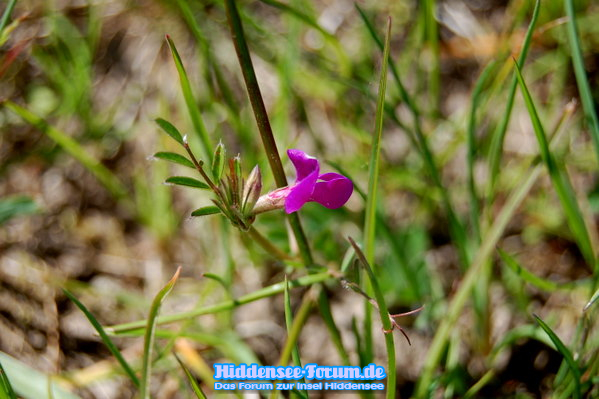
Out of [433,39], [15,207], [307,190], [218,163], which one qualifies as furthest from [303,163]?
[15,207]

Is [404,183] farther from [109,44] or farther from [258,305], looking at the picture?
[109,44]

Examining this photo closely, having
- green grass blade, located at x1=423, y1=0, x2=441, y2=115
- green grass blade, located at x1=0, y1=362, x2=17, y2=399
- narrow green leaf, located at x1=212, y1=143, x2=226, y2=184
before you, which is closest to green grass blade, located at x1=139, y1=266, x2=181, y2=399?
narrow green leaf, located at x1=212, y1=143, x2=226, y2=184

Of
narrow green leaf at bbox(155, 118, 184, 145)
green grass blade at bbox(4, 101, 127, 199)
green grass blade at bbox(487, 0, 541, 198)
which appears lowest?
narrow green leaf at bbox(155, 118, 184, 145)

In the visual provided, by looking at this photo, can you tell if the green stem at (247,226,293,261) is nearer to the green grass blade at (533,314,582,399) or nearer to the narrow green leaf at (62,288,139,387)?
the narrow green leaf at (62,288,139,387)

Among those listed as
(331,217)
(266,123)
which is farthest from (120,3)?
(266,123)

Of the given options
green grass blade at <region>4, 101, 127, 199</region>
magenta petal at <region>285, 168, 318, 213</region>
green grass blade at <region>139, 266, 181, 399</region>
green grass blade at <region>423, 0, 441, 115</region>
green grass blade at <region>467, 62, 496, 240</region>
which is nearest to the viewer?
magenta petal at <region>285, 168, 318, 213</region>

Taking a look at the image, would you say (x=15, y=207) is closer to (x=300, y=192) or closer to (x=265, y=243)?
(x=265, y=243)
